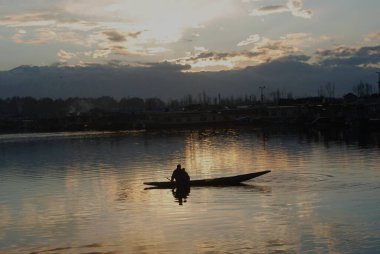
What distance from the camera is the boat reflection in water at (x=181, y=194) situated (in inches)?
1325

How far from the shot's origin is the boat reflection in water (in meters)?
33.6

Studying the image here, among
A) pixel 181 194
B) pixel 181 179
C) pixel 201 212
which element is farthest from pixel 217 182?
pixel 201 212

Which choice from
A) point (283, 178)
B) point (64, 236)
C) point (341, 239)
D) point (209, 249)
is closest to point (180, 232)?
point (209, 249)

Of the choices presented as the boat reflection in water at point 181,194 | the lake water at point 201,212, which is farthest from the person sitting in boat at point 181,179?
the lake water at point 201,212

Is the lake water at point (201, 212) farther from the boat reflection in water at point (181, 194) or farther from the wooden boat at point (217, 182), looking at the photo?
the wooden boat at point (217, 182)

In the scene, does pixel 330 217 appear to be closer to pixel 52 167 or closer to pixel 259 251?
pixel 259 251

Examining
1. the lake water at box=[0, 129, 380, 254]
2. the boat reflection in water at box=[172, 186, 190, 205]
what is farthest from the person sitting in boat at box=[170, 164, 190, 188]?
the lake water at box=[0, 129, 380, 254]

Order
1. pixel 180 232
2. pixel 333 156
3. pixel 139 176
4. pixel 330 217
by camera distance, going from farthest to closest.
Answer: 1. pixel 333 156
2. pixel 139 176
3. pixel 330 217
4. pixel 180 232

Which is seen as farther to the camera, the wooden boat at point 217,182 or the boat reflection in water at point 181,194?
the wooden boat at point 217,182

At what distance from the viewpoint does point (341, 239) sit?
72.2 feet

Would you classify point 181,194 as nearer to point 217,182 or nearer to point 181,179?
point 181,179

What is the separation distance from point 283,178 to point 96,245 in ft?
70.8

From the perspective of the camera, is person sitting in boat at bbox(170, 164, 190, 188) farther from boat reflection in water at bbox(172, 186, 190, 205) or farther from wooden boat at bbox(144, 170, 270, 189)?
wooden boat at bbox(144, 170, 270, 189)

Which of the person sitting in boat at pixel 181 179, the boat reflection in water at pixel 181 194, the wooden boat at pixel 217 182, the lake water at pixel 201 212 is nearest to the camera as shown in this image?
the lake water at pixel 201 212
